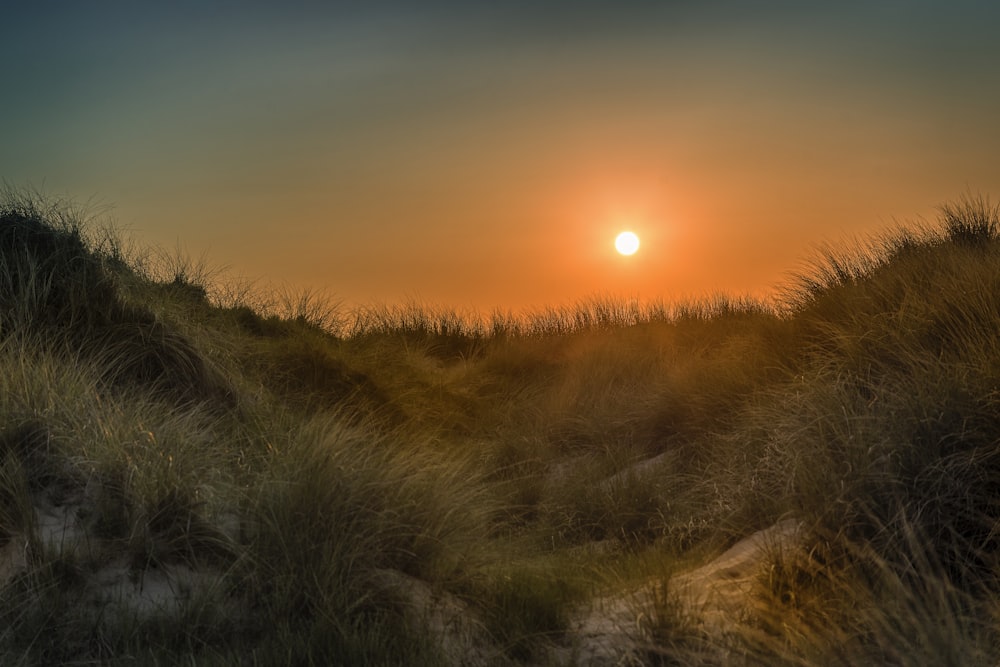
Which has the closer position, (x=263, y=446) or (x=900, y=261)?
(x=263, y=446)

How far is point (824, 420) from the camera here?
4.90 m

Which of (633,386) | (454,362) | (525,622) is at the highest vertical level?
(454,362)

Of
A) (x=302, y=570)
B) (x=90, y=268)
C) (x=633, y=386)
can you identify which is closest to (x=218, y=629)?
(x=302, y=570)

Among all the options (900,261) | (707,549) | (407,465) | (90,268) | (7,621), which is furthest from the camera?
(900,261)

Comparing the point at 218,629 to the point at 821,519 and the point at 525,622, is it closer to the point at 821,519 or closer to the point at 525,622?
the point at 525,622

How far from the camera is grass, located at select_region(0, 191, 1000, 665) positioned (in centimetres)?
366

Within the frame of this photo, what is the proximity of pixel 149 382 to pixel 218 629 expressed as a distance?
315 cm

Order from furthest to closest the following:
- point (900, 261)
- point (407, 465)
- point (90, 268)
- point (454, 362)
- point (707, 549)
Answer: point (454, 362)
point (900, 261)
point (90, 268)
point (707, 549)
point (407, 465)

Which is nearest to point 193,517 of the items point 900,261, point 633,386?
point 633,386

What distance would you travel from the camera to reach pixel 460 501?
15.2ft

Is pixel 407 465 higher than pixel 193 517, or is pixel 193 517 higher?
pixel 407 465

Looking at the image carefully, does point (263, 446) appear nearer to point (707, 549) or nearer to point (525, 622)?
point (525, 622)

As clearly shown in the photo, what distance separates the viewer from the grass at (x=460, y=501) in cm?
366

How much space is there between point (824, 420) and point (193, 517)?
10.8ft
